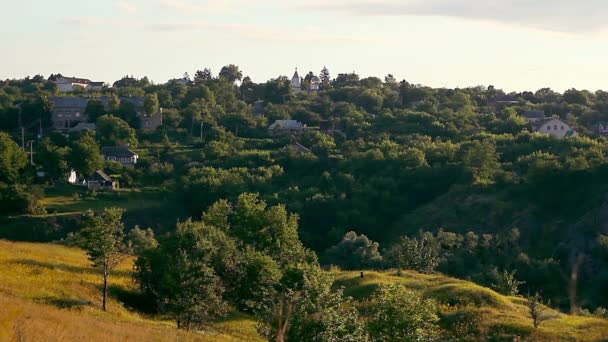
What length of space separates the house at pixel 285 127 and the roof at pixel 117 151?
68.9ft

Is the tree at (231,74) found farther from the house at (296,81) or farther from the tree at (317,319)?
the tree at (317,319)

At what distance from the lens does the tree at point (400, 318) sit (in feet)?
57.3

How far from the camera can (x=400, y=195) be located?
2849 inches

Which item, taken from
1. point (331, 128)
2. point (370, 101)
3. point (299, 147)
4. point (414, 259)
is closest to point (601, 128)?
point (370, 101)

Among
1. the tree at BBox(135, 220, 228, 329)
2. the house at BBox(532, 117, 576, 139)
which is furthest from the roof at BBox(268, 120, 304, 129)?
the tree at BBox(135, 220, 228, 329)

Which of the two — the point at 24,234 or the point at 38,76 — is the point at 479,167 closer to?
the point at 24,234

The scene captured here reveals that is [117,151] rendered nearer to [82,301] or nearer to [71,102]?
[71,102]

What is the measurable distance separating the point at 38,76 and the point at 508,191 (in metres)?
103

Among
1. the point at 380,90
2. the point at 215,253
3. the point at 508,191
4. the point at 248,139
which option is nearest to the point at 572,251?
the point at 508,191

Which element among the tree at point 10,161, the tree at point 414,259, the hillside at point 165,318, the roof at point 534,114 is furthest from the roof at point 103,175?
the roof at point 534,114

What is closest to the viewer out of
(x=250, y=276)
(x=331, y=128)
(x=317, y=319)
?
(x=317, y=319)

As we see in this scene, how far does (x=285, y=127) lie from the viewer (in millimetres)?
97312

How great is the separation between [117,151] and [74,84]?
6170 centimetres

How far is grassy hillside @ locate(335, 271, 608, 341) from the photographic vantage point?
2323 centimetres
